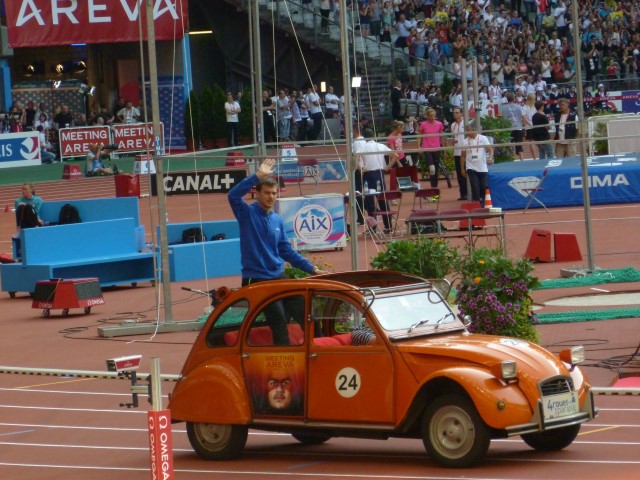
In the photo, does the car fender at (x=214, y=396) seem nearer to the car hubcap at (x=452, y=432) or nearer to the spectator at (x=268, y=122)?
the car hubcap at (x=452, y=432)

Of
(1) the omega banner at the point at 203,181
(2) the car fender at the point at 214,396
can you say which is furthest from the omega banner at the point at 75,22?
(2) the car fender at the point at 214,396

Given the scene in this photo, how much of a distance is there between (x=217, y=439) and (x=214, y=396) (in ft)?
1.21

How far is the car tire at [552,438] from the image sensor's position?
1012 cm

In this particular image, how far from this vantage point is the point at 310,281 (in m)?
10.6

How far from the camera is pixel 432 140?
31328mm

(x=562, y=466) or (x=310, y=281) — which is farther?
(x=310, y=281)

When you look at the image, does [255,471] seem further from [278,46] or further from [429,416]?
[278,46]

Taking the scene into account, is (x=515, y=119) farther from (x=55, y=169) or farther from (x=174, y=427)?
(x=174, y=427)

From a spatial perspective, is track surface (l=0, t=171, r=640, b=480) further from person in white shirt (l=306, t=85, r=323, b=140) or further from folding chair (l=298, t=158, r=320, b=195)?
person in white shirt (l=306, t=85, r=323, b=140)

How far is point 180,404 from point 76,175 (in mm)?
31037

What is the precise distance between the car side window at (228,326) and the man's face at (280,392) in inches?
20.2

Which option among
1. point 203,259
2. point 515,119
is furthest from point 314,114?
point 203,259

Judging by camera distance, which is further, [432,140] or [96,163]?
[96,163]

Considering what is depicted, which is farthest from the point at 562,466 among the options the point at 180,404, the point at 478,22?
the point at 478,22
